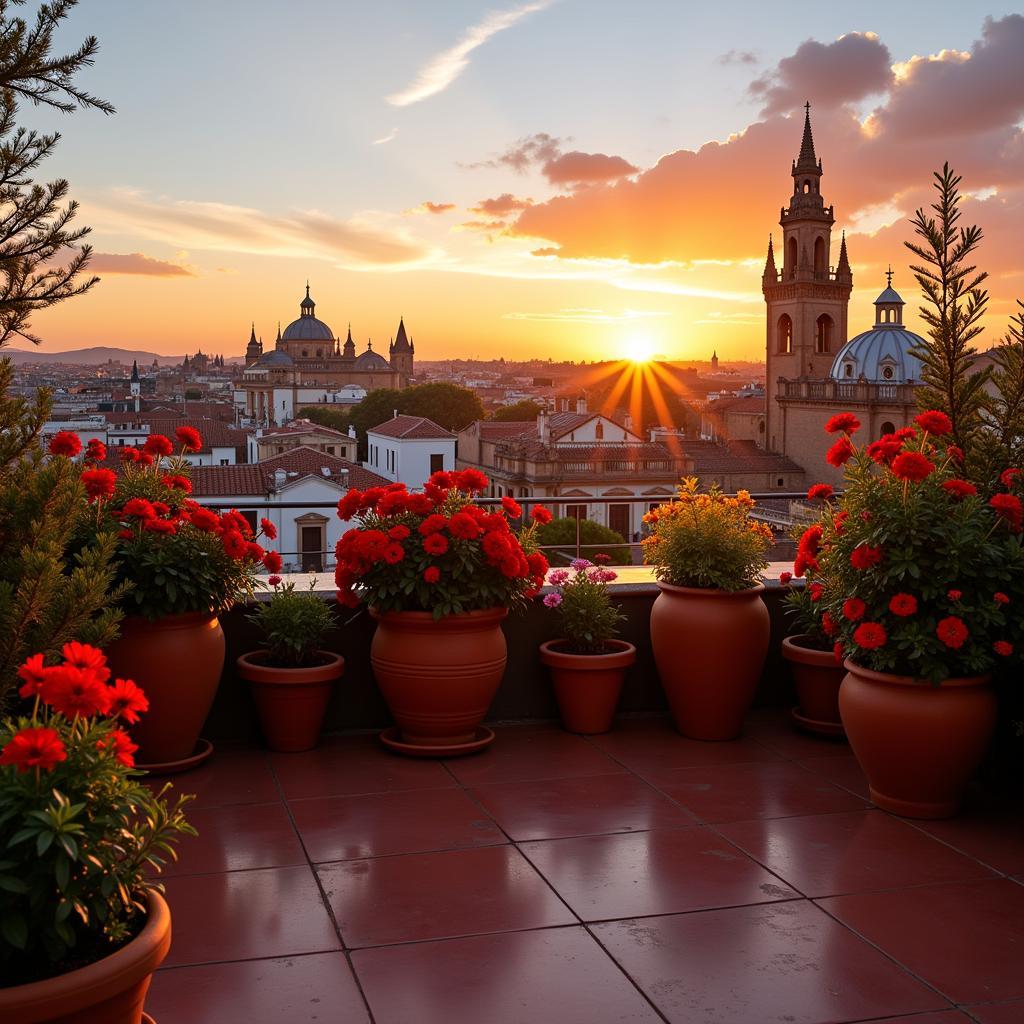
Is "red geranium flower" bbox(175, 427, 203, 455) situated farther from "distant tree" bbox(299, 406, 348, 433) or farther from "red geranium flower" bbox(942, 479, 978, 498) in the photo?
"distant tree" bbox(299, 406, 348, 433)

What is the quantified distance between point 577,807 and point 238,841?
130cm

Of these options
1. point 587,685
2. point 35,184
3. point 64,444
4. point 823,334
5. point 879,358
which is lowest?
point 587,685

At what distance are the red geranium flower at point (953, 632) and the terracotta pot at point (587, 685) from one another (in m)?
1.77

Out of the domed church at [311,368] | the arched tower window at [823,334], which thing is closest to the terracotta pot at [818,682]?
the arched tower window at [823,334]

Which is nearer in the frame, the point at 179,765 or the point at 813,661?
the point at 179,765

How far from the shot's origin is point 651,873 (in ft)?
12.1

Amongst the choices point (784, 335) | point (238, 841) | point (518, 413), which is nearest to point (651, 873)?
point (238, 841)

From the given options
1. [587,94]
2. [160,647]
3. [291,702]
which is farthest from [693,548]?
[587,94]

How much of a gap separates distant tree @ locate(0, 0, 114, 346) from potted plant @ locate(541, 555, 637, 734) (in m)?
2.79

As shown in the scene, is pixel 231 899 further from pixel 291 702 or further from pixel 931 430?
pixel 931 430

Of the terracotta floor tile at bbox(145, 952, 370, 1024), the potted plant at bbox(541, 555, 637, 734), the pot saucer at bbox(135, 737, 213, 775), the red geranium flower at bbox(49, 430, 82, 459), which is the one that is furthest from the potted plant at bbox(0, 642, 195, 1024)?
the potted plant at bbox(541, 555, 637, 734)

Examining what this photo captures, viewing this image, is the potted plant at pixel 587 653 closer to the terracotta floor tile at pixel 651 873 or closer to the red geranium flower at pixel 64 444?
the terracotta floor tile at pixel 651 873

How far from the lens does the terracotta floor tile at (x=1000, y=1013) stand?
2.78 meters

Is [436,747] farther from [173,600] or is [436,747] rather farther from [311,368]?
[311,368]
